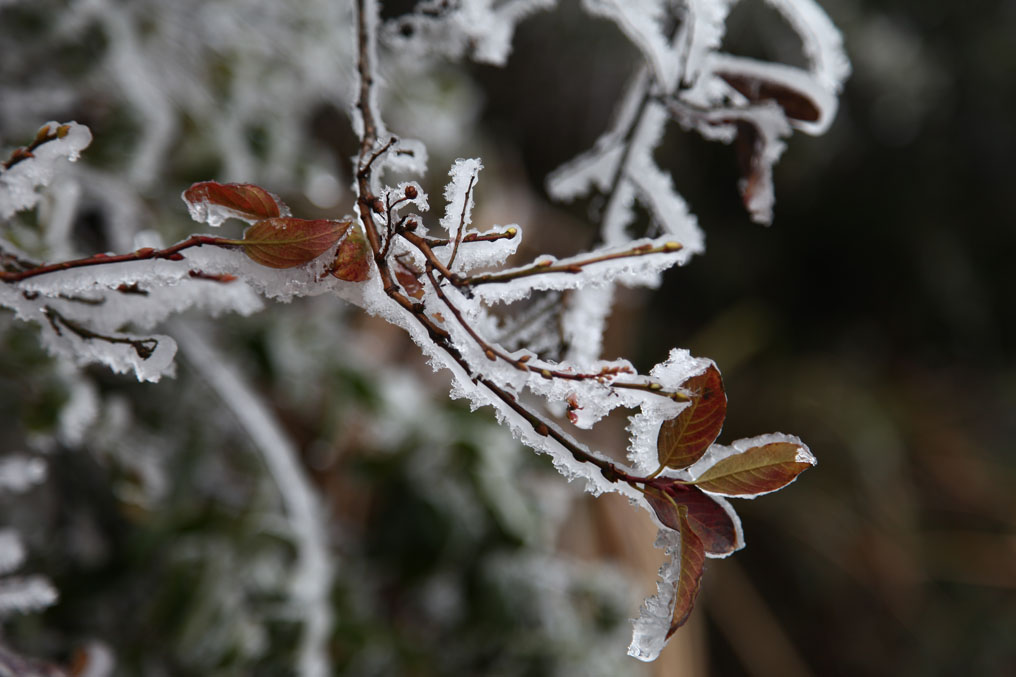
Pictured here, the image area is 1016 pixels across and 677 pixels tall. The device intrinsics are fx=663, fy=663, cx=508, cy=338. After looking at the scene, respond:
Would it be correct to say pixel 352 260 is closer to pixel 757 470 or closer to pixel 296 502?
pixel 757 470

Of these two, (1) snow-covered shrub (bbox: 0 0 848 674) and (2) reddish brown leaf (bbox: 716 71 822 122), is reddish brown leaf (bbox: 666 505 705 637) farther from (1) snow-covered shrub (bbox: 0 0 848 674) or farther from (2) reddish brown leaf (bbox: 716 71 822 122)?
(2) reddish brown leaf (bbox: 716 71 822 122)

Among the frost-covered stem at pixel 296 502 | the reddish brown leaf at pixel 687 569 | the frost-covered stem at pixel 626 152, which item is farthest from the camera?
the frost-covered stem at pixel 296 502

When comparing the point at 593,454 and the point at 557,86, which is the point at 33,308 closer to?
the point at 593,454

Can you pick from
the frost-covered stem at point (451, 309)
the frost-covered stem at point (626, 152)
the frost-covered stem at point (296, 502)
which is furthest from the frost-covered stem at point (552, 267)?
the frost-covered stem at point (296, 502)

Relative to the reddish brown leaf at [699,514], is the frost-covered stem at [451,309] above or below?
above

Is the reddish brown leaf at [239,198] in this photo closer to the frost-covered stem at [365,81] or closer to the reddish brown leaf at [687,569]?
the frost-covered stem at [365,81]

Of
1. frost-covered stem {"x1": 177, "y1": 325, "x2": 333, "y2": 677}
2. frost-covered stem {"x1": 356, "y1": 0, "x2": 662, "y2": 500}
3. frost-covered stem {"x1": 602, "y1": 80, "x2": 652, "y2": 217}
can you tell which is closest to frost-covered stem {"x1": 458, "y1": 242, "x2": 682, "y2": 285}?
frost-covered stem {"x1": 356, "y1": 0, "x2": 662, "y2": 500}

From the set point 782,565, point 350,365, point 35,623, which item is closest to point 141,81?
point 350,365
